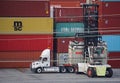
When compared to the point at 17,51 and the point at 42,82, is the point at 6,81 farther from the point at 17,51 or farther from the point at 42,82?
the point at 17,51

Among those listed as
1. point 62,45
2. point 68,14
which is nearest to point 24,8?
point 68,14

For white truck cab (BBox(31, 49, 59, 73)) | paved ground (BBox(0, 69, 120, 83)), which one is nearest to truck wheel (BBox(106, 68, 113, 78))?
paved ground (BBox(0, 69, 120, 83))

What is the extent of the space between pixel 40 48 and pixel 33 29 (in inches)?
27.6

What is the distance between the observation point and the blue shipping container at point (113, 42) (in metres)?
20.8

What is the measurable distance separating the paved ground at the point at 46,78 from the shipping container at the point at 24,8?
237 cm

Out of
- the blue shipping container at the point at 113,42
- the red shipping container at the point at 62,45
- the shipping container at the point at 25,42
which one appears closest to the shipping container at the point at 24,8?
the shipping container at the point at 25,42

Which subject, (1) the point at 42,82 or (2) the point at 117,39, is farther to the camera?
(2) the point at 117,39

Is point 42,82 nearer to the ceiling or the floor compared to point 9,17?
nearer to the floor

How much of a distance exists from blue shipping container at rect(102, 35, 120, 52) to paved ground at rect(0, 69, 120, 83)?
5.86 feet

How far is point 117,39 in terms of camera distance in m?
20.9

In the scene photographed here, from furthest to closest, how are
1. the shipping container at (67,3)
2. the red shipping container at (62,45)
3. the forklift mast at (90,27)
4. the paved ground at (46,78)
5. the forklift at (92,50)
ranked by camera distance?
the shipping container at (67,3)
the red shipping container at (62,45)
the forklift mast at (90,27)
the forklift at (92,50)
the paved ground at (46,78)

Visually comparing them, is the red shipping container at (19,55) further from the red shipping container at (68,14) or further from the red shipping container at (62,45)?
the red shipping container at (68,14)

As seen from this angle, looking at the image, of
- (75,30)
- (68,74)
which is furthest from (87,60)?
(75,30)

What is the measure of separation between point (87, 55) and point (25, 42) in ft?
10.4
